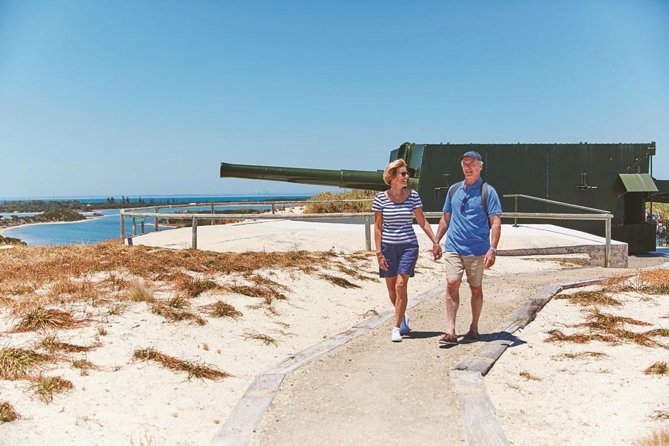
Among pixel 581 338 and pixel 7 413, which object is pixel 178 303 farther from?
pixel 581 338

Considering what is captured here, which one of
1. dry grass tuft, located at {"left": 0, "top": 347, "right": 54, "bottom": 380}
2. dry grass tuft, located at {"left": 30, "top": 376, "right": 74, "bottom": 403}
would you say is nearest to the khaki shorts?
dry grass tuft, located at {"left": 30, "top": 376, "right": 74, "bottom": 403}

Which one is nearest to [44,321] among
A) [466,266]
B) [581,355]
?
[466,266]

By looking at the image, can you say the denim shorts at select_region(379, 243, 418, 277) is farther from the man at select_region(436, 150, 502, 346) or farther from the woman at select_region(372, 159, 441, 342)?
the man at select_region(436, 150, 502, 346)

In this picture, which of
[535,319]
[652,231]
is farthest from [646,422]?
[652,231]

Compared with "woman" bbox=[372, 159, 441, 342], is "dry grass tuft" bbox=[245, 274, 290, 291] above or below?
below

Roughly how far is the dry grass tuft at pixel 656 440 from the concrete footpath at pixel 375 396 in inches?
40.9

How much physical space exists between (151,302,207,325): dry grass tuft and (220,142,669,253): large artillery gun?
10.1 m

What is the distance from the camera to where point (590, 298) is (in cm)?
797

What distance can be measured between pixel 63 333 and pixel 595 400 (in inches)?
186

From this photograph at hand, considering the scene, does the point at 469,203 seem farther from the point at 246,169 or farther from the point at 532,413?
the point at 246,169

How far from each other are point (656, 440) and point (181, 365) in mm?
3647

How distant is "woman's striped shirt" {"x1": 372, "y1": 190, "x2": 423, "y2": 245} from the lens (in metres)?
5.84

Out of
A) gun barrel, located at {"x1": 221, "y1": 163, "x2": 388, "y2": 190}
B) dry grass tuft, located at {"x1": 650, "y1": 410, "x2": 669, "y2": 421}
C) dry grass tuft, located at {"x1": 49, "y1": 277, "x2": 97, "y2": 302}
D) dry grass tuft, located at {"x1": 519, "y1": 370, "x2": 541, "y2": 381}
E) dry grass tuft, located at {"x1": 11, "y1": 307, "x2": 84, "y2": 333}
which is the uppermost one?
gun barrel, located at {"x1": 221, "y1": 163, "x2": 388, "y2": 190}

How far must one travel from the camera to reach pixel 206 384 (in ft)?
15.7
